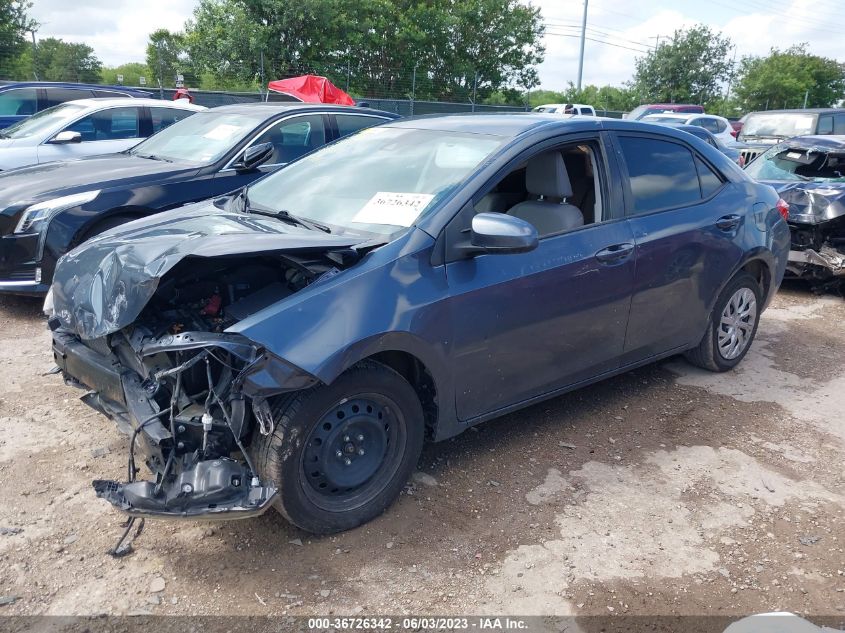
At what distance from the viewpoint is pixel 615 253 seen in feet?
12.7

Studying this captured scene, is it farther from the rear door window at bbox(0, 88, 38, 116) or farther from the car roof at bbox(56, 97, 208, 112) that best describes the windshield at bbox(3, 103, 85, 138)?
the rear door window at bbox(0, 88, 38, 116)

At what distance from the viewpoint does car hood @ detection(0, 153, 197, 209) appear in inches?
223

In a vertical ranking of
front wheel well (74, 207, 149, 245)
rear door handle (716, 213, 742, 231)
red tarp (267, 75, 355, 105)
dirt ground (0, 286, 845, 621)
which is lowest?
dirt ground (0, 286, 845, 621)

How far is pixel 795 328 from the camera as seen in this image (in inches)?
256

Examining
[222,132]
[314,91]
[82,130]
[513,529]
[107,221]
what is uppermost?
[314,91]

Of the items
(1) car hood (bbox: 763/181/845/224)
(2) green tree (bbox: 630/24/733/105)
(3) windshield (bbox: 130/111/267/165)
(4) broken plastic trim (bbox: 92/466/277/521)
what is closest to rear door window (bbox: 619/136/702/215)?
(4) broken plastic trim (bbox: 92/466/277/521)

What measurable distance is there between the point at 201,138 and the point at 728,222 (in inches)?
187

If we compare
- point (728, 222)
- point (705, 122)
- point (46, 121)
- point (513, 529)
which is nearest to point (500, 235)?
point (513, 529)

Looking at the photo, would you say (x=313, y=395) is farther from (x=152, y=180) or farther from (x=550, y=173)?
(x=152, y=180)

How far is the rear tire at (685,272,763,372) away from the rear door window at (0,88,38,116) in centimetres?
1057

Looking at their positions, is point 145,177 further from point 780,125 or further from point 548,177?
point 780,125

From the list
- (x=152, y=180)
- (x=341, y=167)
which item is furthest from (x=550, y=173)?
(x=152, y=180)

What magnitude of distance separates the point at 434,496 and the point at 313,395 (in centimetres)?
96

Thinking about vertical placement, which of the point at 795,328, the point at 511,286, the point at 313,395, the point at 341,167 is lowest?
the point at 795,328
